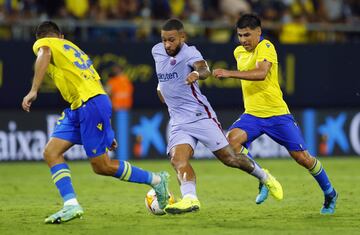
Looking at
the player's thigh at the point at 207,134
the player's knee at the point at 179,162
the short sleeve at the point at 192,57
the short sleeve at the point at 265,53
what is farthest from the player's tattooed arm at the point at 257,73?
the player's knee at the point at 179,162

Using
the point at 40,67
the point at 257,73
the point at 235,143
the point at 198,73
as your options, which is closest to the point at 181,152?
the point at 235,143

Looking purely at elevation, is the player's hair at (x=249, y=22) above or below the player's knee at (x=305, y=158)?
above

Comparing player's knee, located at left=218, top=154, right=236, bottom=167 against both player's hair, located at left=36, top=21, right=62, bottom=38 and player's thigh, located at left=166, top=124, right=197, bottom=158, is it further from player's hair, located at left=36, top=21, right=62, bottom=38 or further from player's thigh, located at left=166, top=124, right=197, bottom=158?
player's hair, located at left=36, top=21, right=62, bottom=38

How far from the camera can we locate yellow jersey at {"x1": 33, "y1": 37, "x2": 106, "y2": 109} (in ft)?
31.1

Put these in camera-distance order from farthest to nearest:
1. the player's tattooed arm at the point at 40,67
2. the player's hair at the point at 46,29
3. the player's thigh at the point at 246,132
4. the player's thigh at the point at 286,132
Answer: the player's thigh at the point at 246,132 → the player's thigh at the point at 286,132 → the player's hair at the point at 46,29 → the player's tattooed arm at the point at 40,67

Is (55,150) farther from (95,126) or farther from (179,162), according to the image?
(179,162)

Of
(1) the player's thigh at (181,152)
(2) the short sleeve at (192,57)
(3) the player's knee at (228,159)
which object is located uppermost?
(2) the short sleeve at (192,57)

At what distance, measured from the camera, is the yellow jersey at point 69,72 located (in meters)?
9.48

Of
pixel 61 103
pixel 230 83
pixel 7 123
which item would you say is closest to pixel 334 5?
pixel 230 83

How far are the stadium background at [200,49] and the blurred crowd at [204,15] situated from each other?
0.07 feet

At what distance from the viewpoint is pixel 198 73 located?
30.7 feet

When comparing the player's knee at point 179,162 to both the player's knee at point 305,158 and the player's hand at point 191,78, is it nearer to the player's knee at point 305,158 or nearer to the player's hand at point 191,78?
the player's hand at point 191,78

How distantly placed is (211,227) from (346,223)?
1434mm

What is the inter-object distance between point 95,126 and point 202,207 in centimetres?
228
